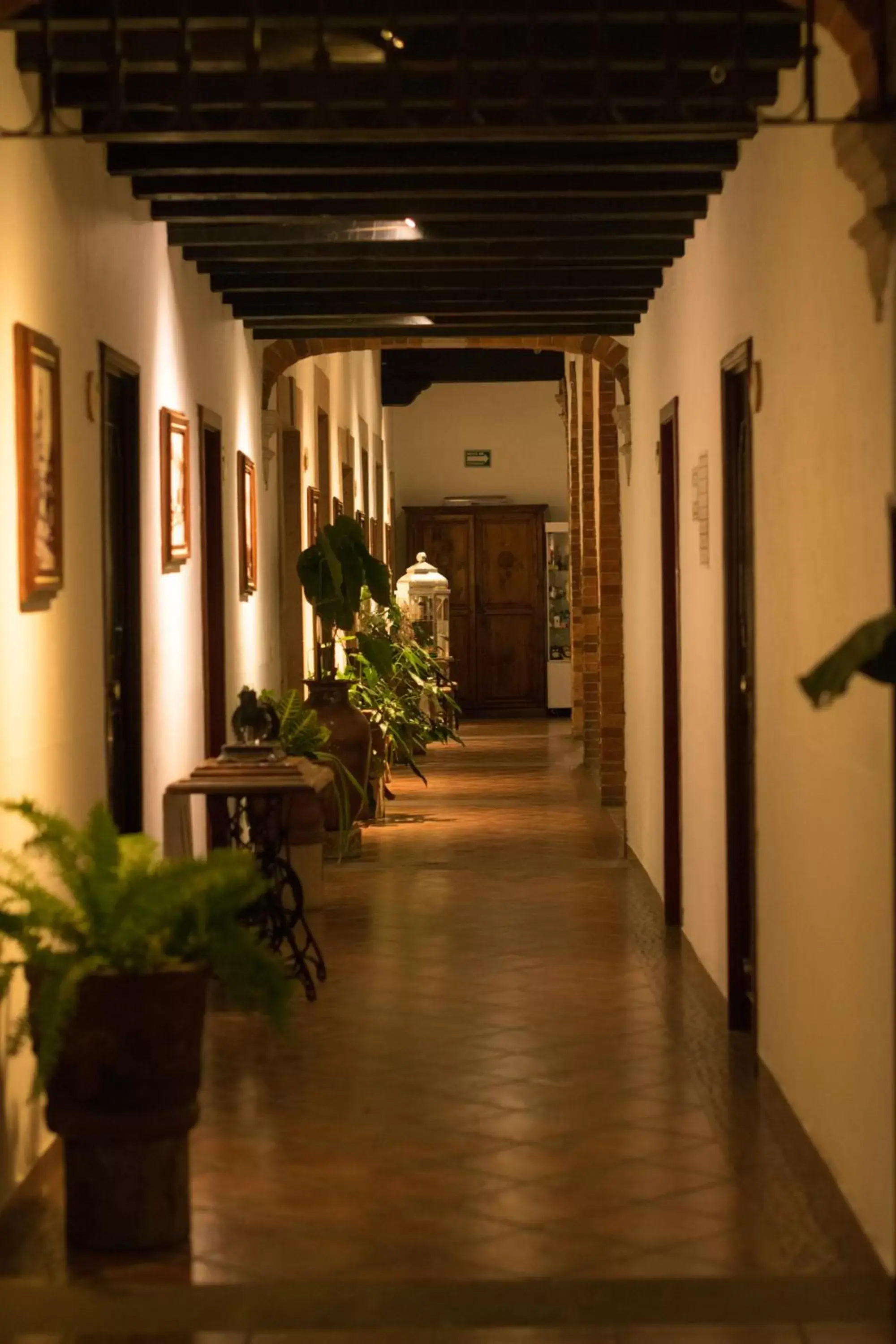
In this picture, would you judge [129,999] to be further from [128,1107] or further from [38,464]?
[38,464]

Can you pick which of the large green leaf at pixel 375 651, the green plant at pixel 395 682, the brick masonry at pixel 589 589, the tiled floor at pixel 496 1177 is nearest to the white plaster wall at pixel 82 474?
the tiled floor at pixel 496 1177

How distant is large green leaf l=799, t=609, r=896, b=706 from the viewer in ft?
8.54

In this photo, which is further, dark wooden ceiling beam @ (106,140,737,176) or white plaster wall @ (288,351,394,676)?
white plaster wall @ (288,351,394,676)

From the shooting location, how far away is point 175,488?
6738 mm

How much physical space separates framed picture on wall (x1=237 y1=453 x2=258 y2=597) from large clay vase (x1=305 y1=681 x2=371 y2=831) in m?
0.86

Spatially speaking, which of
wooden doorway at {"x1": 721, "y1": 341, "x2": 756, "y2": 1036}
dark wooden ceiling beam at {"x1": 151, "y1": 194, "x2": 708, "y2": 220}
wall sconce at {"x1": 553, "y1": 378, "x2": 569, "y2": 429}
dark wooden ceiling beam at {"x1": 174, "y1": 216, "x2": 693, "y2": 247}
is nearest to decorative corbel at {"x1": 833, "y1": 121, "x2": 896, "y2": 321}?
wooden doorway at {"x1": 721, "y1": 341, "x2": 756, "y2": 1036}

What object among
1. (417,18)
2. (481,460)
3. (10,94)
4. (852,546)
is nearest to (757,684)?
(852,546)

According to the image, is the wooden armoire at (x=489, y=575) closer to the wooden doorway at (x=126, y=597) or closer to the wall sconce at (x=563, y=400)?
the wall sconce at (x=563, y=400)

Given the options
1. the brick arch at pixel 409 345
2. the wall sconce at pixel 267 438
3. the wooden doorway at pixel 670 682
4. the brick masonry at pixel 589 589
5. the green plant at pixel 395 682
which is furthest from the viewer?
the brick masonry at pixel 589 589

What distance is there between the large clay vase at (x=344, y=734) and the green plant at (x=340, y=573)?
1.16ft

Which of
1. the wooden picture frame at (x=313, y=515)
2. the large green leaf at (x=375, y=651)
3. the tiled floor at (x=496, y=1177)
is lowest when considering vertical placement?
the tiled floor at (x=496, y=1177)

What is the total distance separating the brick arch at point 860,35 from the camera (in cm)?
353

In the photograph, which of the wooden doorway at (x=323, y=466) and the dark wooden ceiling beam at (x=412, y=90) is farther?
the wooden doorway at (x=323, y=466)

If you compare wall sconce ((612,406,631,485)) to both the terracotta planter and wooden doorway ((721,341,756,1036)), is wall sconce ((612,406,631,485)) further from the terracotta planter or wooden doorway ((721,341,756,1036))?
the terracotta planter
